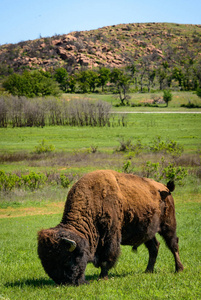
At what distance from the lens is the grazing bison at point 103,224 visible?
228 inches

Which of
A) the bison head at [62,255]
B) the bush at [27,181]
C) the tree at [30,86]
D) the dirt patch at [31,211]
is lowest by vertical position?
the dirt patch at [31,211]

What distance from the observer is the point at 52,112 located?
2778 inches

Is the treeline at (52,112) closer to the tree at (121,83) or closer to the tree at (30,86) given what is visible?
the tree at (30,86)

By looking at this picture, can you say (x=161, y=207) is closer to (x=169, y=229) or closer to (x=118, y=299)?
(x=169, y=229)

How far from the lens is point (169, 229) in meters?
7.85

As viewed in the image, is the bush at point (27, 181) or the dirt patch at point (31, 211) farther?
the bush at point (27, 181)

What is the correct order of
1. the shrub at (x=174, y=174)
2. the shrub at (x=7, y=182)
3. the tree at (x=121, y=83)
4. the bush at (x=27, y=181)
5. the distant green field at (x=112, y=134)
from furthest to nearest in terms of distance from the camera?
1. the tree at (x=121, y=83)
2. the distant green field at (x=112, y=134)
3. the bush at (x=27, y=181)
4. the shrub at (x=7, y=182)
5. the shrub at (x=174, y=174)

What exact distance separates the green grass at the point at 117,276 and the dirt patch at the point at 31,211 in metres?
5.26

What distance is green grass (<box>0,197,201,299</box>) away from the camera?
5340 mm

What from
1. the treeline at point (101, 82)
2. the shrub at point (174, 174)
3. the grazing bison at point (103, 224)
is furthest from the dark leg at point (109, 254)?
the treeline at point (101, 82)

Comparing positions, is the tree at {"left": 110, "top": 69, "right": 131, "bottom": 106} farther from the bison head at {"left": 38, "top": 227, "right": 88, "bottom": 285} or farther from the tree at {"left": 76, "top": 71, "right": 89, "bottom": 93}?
the bison head at {"left": 38, "top": 227, "right": 88, "bottom": 285}

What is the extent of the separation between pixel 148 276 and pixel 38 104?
6611 cm

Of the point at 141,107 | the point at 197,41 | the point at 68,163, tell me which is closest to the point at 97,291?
the point at 68,163

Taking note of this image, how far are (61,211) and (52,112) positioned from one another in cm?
5350
